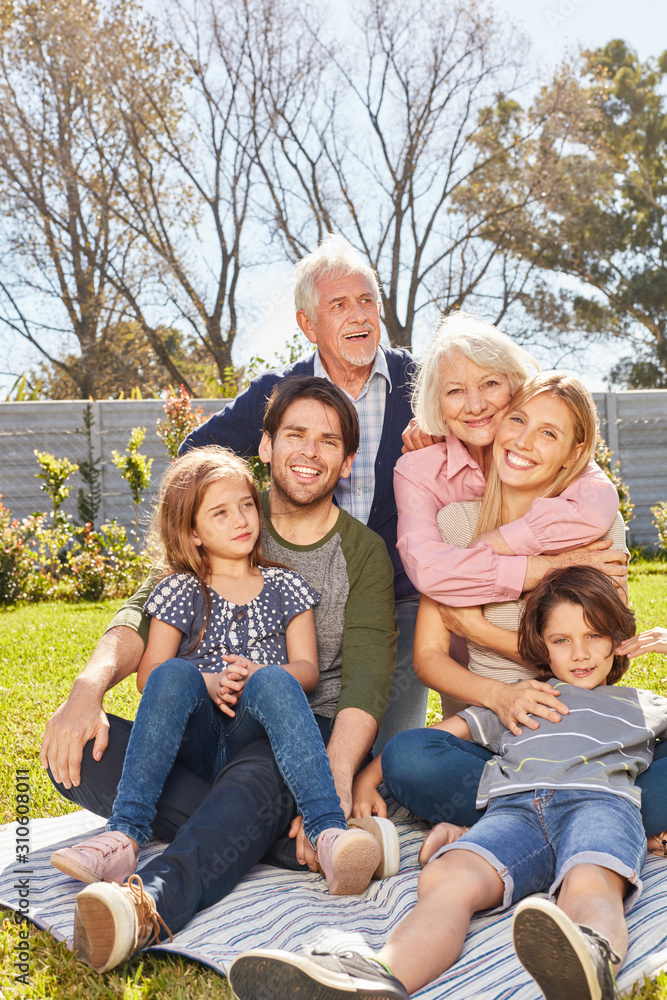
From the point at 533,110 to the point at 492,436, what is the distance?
53.4ft

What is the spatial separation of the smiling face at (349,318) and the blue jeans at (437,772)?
1654mm

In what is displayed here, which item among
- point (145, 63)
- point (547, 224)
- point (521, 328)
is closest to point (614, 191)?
point (547, 224)

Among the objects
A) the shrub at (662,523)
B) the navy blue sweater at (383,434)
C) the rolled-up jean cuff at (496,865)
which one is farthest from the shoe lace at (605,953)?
the shrub at (662,523)

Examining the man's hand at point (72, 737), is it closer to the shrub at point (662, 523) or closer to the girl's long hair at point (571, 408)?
the girl's long hair at point (571, 408)

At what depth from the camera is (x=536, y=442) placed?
258cm

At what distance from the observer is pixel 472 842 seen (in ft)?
6.34

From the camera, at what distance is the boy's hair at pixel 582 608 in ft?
7.55

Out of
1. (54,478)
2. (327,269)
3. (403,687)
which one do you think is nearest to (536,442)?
(403,687)

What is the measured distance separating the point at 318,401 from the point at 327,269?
1.01m

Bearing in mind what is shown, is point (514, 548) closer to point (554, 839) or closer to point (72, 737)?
point (554, 839)

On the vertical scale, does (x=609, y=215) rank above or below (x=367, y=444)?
above

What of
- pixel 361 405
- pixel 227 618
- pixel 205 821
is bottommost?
pixel 205 821

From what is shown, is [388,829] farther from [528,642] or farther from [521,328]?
[521,328]

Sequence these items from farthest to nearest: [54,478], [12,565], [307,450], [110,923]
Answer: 1. [54,478]
2. [12,565]
3. [307,450]
4. [110,923]
